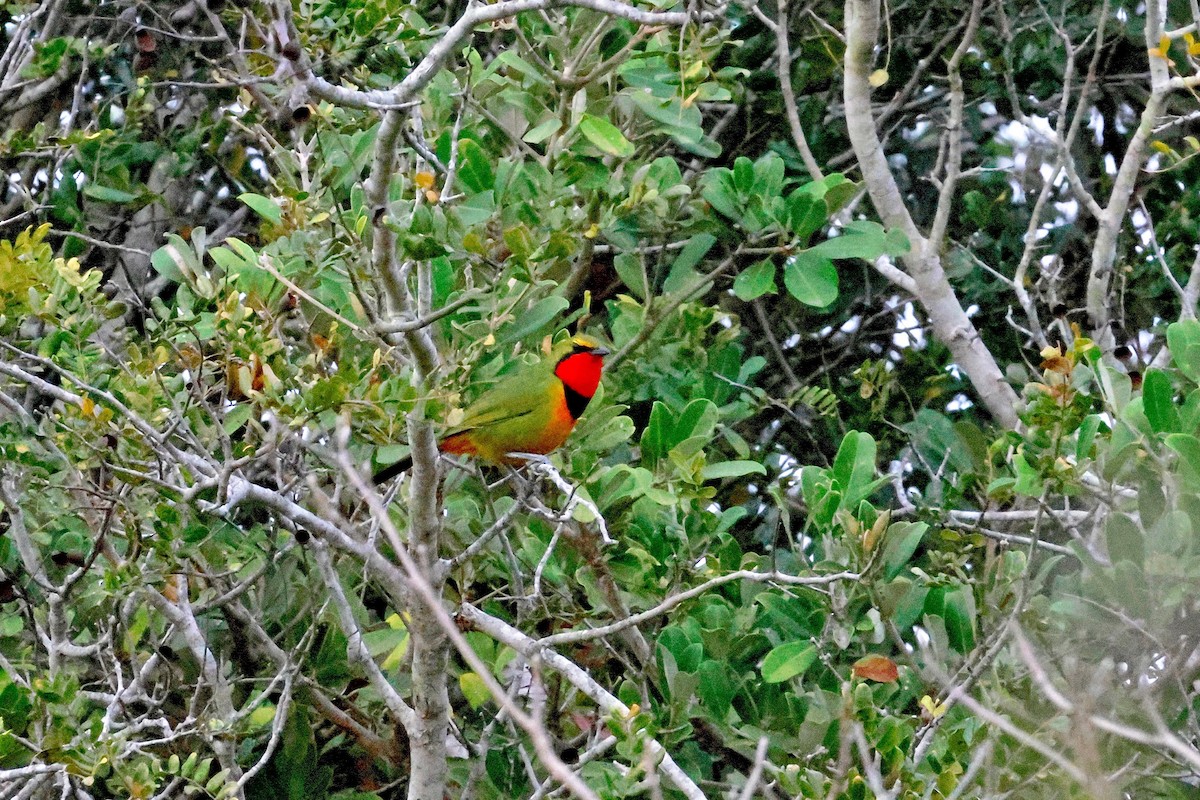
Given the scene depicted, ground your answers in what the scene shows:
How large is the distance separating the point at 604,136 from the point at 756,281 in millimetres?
777

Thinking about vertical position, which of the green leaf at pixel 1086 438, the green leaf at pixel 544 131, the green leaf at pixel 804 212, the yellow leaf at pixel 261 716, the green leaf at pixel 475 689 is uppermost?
the green leaf at pixel 544 131

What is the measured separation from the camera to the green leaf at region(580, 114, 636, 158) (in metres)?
3.99

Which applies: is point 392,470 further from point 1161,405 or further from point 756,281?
point 1161,405

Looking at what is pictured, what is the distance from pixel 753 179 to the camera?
4445 millimetres

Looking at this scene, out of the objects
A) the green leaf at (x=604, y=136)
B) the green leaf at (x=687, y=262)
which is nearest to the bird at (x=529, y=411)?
the green leaf at (x=687, y=262)

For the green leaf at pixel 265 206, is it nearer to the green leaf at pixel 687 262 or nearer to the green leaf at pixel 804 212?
the green leaf at pixel 687 262

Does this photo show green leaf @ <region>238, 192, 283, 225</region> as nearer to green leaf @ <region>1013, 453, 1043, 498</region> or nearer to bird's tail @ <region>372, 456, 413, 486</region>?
bird's tail @ <region>372, 456, 413, 486</region>

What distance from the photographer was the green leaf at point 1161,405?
11.4ft

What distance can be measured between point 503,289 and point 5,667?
160 centimetres

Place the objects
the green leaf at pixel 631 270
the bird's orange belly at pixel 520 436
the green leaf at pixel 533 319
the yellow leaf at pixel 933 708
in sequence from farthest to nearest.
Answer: the green leaf at pixel 631 270 → the bird's orange belly at pixel 520 436 → the green leaf at pixel 533 319 → the yellow leaf at pixel 933 708

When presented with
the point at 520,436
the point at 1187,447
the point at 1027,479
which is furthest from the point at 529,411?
the point at 1187,447

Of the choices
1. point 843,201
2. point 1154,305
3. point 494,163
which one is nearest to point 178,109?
point 494,163

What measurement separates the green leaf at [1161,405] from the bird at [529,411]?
162 centimetres

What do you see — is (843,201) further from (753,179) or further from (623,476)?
(623,476)
